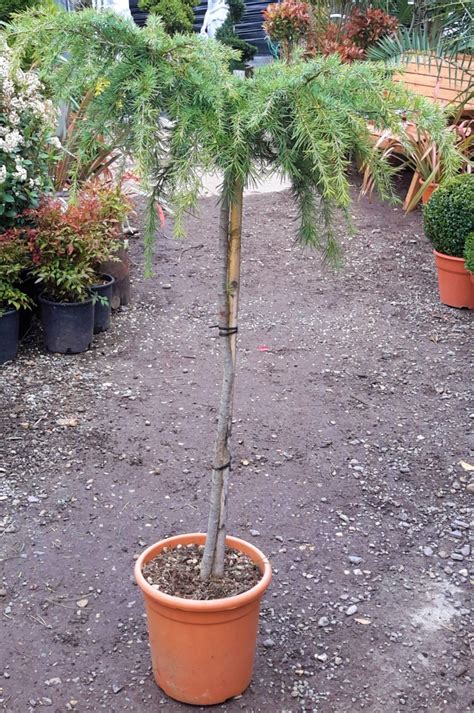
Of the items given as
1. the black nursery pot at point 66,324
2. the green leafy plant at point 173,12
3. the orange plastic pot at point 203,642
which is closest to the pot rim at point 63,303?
the black nursery pot at point 66,324

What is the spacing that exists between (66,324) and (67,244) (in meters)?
0.48

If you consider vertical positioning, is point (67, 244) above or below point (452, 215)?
below

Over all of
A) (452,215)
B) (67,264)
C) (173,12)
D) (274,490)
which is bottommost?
(274,490)

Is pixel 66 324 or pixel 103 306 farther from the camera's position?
pixel 103 306

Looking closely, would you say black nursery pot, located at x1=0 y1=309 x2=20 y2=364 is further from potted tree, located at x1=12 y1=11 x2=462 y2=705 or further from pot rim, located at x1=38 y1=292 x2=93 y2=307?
potted tree, located at x1=12 y1=11 x2=462 y2=705

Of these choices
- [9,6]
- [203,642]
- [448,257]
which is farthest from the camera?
[9,6]

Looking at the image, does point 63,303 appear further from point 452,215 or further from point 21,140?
point 452,215

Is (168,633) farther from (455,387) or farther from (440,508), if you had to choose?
(455,387)

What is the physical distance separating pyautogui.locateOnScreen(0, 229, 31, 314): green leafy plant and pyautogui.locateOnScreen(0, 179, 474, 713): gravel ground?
0.37 m

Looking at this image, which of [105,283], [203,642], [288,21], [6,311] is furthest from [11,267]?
[288,21]

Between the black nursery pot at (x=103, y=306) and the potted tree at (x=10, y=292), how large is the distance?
0.50m

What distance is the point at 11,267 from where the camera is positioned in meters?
4.37

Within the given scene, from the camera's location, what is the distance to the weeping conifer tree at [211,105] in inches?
68.2

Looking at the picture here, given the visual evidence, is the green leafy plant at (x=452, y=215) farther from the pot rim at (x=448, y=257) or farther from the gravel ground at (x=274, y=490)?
the gravel ground at (x=274, y=490)
